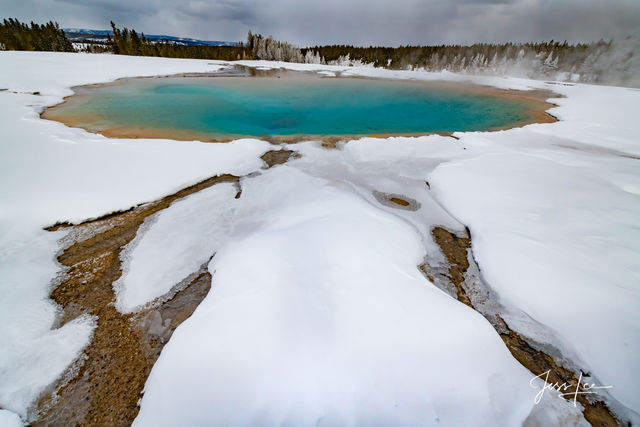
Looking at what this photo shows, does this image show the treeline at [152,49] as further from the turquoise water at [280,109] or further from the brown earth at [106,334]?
the brown earth at [106,334]

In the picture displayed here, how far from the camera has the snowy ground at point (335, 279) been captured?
5.79 feet

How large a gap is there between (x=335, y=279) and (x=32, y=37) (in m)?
48.9

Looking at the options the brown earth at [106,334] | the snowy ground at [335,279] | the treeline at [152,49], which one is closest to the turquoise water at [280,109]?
the snowy ground at [335,279]

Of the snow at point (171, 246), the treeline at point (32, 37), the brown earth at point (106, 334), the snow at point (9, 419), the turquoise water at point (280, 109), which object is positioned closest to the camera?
the snow at point (9, 419)

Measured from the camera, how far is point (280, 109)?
10.9 m

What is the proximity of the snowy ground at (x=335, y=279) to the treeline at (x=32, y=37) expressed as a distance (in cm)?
4089

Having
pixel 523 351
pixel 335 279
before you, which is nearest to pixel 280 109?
pixel 335 279

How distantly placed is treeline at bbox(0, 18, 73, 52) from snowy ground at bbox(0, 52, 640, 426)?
40.9 meters

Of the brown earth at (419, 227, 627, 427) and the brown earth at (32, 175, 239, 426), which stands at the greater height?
the brown earth at (419, 227, 627, 427)

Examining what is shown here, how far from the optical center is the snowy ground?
5.79 ft

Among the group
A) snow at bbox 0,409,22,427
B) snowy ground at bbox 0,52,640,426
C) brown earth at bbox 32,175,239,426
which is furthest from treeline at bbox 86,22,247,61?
snow at bbox 0,409,22,427

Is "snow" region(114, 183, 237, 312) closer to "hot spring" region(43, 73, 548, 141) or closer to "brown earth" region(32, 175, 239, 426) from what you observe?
"brown earth" region(32, 175, 239, 426)

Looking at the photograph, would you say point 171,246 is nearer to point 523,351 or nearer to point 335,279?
point 335,279

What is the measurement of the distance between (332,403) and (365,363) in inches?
13.3
